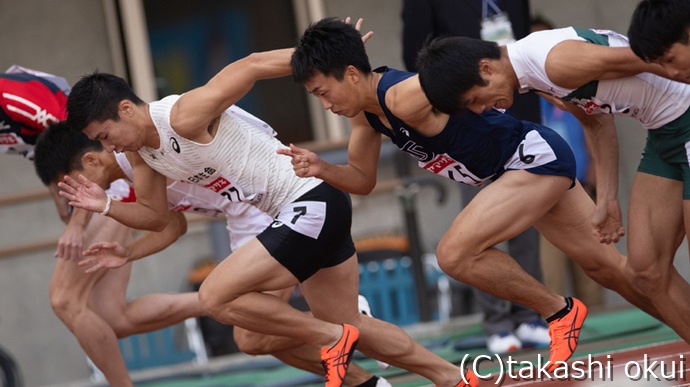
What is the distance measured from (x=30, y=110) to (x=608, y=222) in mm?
3289

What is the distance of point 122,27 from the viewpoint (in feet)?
35.3

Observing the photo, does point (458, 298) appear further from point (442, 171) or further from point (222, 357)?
point (442, 171)

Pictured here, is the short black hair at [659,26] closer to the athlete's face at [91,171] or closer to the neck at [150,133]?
the neck at [150,133]

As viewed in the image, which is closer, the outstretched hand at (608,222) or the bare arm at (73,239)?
the outstretched hand at (608,222)

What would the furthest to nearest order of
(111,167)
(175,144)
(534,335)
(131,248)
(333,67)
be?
1. (534,335)
2. (111,167)
3. (131,248)
4. (175,144)
5. (333,67)

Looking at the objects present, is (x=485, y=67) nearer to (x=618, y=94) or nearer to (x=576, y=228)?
(x=618, y=94)

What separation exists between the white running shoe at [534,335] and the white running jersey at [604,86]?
2.42 m

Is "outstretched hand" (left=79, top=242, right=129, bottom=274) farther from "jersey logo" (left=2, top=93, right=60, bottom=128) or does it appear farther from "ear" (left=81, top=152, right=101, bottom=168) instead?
"jersey logo" (left=2, top=93, right=60, bottom=128)

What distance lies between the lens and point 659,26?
459 cm

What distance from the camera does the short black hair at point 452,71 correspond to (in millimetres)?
4996

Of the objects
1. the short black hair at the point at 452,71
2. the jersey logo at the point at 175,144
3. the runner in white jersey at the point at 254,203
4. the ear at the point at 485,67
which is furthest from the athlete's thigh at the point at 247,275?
the ear at the point at 485,67

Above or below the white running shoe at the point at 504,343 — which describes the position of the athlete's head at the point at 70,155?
above

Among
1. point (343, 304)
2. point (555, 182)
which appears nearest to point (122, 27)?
point (343, 304)

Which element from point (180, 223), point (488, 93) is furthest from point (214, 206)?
point (488, 93)
